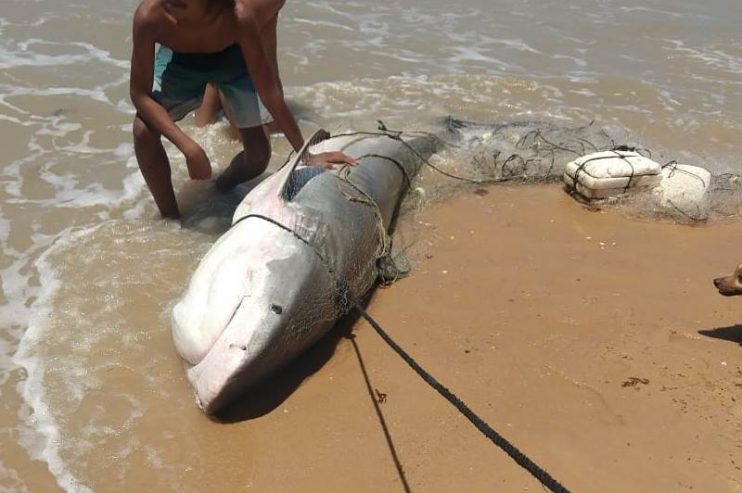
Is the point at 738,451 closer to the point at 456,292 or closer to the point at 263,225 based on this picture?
the point at 456,292

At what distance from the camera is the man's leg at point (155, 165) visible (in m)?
4.57

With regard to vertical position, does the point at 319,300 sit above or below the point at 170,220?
above

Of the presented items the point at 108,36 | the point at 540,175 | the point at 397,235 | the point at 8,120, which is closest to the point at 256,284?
the point at 397,235

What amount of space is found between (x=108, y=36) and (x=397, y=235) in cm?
582

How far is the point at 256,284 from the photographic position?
3.13 meters

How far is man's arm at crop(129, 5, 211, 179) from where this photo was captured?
405cm

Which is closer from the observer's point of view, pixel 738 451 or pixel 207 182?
pixel 738 451

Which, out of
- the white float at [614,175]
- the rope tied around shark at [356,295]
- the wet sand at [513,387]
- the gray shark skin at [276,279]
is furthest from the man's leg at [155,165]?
the white float at [614,175]

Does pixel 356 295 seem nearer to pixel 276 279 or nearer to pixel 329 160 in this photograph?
pixel 276 279

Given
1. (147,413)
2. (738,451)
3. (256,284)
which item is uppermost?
(256,284)

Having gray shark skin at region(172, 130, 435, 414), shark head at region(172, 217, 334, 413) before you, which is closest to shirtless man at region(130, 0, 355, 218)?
gray shark skin at region(172, 130, 435, 414)

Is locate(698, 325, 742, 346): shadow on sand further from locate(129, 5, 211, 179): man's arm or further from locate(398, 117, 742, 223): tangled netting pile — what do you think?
locate(129, 5, 211, 179): man's arm

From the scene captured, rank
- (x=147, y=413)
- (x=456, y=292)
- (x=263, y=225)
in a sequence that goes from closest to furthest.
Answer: (x=147, y=413) → (x=263, y=225) → (x=456, y=292)

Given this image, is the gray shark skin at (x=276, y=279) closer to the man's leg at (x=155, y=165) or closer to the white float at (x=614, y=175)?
the man's leg at (x=155, y=165)
